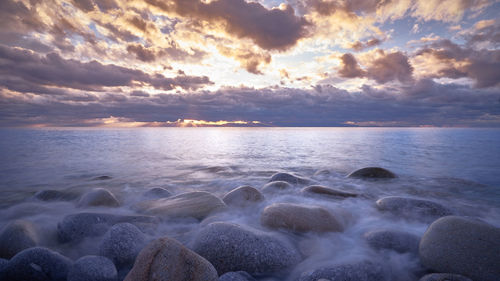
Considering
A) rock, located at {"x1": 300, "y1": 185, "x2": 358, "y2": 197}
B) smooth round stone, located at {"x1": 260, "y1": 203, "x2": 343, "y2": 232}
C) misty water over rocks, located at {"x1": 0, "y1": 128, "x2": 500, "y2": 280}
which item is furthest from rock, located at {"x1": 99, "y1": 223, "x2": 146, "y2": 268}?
rock, located at {"x1": 300, "y1": 185, "x2": 358, "y2": 197}

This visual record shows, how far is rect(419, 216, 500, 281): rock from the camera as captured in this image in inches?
120

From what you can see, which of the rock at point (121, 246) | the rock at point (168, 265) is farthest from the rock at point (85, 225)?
the rock at point (168, 265)

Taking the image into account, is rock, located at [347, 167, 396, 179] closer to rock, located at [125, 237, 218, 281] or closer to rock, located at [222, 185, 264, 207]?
rock, located at [222, 185, 264, 207]

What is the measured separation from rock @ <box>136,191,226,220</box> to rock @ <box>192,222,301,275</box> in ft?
6.01

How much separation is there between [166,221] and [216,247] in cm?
222

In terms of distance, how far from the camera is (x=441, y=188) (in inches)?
356

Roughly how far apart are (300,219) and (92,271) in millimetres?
3636

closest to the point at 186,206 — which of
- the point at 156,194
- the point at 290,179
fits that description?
the point at 156,194

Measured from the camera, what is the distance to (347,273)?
9.84 feet

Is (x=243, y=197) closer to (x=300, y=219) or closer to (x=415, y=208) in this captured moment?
(x=300, y=219)

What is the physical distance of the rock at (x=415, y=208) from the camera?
221 inches

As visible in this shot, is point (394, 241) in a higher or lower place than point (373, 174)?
higher

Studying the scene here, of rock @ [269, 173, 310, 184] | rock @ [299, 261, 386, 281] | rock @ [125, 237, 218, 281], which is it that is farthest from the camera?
rock @ [269, 173, 310, 184]

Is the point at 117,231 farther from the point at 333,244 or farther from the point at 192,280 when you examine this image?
the point at 333,244
